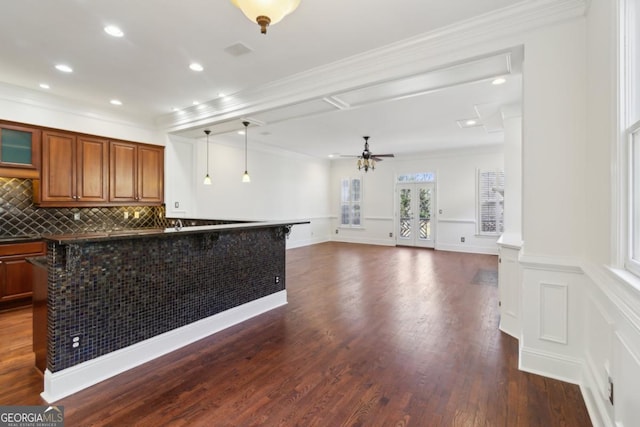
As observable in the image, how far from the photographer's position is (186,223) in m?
5.22

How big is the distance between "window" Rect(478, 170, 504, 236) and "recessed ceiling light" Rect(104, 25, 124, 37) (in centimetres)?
861

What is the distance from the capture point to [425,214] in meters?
9.59

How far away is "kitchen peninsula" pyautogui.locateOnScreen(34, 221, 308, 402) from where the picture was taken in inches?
89.0

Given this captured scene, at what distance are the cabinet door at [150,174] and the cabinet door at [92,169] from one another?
1.75ft

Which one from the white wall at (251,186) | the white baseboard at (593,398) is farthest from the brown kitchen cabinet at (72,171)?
the white baseboard at (593,398)

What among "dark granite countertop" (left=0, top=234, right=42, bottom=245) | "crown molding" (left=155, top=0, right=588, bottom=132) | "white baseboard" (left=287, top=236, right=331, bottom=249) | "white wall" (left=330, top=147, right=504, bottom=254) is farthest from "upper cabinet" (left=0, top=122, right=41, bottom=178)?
"white wall" (left=330, top=147, right=504, bottom=254)

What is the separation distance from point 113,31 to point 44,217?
132 inches

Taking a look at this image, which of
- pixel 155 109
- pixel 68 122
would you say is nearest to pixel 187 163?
pixel 155 109

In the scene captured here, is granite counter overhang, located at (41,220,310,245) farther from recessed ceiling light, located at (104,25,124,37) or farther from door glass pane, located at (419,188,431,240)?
door glass pane, located at (419,188,431,240)

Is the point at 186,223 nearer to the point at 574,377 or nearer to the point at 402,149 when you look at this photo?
the point at 574,377

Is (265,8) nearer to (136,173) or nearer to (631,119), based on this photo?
(631,119)

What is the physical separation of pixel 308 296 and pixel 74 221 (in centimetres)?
398

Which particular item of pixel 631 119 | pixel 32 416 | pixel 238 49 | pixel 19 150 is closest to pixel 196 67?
pixel 238 49

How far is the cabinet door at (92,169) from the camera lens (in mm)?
4723
